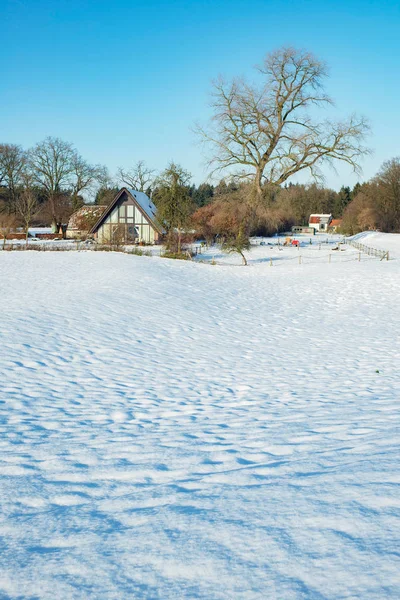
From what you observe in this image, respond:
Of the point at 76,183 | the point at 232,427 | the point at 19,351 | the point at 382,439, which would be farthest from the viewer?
the point at 76,183

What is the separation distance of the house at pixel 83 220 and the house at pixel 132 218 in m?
6.36

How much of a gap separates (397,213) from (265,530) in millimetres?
78052

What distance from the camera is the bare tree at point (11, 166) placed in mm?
60812

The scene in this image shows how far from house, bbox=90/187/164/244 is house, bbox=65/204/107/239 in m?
6.36

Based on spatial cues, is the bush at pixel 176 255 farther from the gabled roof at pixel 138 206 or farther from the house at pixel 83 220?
the house at pixel 83 220

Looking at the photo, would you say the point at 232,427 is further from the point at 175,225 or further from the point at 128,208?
the point at 128,208

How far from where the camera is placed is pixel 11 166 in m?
61.7

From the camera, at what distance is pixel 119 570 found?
2721 millimetres

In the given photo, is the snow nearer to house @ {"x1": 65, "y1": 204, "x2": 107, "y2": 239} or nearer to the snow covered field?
house @ {"x1": 65, "y1": 204, "x2": 107, "y2": 239}

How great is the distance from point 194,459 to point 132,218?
4373 cm

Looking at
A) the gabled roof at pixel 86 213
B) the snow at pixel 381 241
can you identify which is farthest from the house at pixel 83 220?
the snow at pixel 381 241

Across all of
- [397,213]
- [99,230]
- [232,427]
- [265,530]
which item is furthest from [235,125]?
[397,213]

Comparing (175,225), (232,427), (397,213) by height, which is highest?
(397,213)

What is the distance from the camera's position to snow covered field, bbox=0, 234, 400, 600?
2.65 metres
